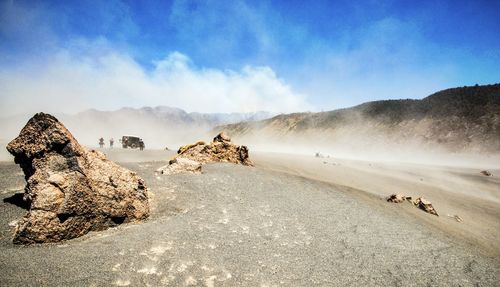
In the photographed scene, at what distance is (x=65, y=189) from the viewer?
21.2 ft

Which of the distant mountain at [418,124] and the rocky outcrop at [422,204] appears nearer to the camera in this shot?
the rocky outcrop at [422,204]

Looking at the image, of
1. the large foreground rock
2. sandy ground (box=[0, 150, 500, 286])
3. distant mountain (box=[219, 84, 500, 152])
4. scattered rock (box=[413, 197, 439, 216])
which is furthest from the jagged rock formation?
distant mountain (box=[219, 84, 500, 152])

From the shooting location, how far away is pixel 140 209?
7633mm

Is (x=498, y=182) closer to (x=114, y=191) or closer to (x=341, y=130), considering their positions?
(x=114, y=191)

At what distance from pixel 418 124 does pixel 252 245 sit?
2757 inches

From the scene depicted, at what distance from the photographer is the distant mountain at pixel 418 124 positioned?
5362 cm

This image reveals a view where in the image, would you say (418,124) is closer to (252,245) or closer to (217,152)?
(217,152)

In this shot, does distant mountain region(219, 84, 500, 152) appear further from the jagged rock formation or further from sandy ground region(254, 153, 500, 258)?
the jagged rock formation

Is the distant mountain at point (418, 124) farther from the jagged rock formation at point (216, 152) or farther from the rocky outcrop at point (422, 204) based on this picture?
the jagged rock formation at point (216, 152)

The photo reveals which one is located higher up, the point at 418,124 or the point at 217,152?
the point at 418,124

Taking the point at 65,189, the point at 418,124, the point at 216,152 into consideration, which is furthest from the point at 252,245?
the point at 418,124

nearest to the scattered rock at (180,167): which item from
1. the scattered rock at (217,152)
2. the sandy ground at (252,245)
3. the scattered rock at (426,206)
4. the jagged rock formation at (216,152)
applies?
the sandy ground at (252,245)

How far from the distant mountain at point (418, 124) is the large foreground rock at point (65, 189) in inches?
2335

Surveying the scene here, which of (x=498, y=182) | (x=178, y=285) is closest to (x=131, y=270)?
(x=178, y=285)
